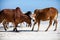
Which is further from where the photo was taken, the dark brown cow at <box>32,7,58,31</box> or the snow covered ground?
the dark brown cow at <box>32,7,58,31</box>

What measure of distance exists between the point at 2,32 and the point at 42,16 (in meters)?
0.31

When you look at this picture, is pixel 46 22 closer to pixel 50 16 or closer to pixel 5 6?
pixel 50 16

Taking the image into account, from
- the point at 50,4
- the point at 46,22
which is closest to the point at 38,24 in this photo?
the point at 46,22

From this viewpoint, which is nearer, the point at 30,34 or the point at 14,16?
the point at 30,34

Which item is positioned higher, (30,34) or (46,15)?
(46,15)

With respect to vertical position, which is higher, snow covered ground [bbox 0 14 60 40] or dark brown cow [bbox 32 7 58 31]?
dark brown cow [bbox 32 7 58 31]

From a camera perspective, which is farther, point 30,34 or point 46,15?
point 46,15

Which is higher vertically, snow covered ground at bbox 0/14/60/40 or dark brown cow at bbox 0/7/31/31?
dark brown cow at bbox 0/7/31/31

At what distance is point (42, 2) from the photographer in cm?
177

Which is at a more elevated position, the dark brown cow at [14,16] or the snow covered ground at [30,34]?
the dark brown cow at [14,16]

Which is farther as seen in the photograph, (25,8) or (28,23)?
(28,23)

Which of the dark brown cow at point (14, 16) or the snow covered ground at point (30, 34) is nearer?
the snow covered ground at point (30, 34)

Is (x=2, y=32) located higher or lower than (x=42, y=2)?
lower

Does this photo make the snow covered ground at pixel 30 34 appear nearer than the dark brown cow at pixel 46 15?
Yes
